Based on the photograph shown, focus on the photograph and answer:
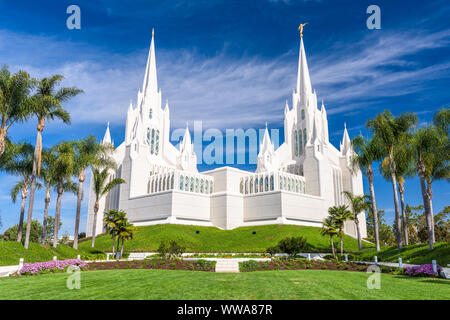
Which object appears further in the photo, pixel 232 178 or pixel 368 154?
pixel 232 178

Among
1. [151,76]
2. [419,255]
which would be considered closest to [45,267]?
[419,255]

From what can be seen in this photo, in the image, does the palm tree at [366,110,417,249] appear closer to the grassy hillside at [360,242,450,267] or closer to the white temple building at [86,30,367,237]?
the grassy hillside at [360,242,450,267]

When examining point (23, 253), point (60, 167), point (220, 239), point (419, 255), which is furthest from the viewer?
point (220, 239)

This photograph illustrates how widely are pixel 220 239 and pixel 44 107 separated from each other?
29.8 metres

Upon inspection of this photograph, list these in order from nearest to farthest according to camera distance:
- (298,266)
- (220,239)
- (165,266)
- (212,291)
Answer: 1. (212,291)
2. (165,266)
3. (298,266)
4. (220,239)

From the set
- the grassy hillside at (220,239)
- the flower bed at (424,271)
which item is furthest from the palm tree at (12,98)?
the flower bed at (424,271)

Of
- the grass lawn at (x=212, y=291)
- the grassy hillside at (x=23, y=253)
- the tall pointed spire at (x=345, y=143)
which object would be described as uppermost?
the tall pointed spire at (x=345, y=143)

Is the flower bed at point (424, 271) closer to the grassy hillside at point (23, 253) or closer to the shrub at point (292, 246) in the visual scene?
the shrub at point (292, 246)

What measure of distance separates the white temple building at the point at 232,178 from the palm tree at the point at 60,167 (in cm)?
2368

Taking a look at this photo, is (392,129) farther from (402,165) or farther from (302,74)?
(302,74)

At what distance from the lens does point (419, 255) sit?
2389 cm

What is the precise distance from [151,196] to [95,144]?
79.7ft

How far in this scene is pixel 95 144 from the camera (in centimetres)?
3738

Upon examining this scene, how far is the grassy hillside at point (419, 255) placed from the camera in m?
21.1
